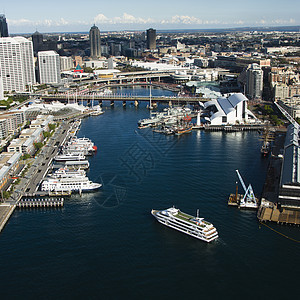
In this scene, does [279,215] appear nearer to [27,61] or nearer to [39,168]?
[39,168]

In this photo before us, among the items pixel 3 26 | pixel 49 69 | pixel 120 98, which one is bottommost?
pixel 120 98

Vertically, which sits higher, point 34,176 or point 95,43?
point 95,43

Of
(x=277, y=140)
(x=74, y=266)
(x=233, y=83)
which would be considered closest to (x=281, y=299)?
(x=74, y=266)

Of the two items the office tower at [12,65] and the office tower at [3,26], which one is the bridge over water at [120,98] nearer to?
the office tower at [12,65]

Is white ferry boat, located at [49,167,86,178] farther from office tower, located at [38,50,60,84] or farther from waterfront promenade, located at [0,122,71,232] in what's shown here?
office tower, located at [38,50,60,84]

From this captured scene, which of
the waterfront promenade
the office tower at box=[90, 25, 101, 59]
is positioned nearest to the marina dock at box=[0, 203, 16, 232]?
the waterfront promenade

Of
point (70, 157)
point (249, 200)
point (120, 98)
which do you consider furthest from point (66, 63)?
point (249, 200)

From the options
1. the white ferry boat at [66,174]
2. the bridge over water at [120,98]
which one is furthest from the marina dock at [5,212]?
the bridge over water at [120,98]
